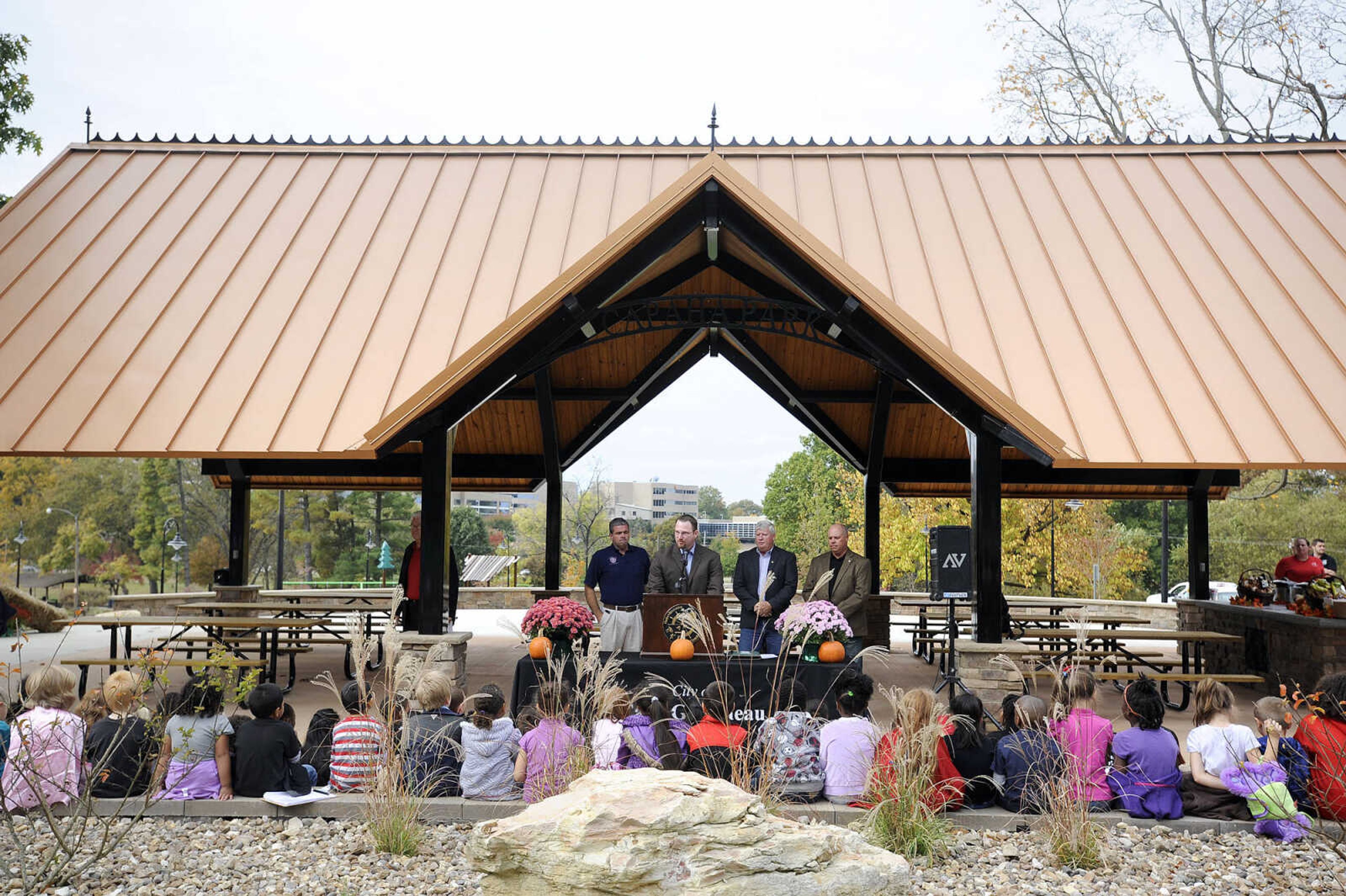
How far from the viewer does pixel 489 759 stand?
590 centimetres

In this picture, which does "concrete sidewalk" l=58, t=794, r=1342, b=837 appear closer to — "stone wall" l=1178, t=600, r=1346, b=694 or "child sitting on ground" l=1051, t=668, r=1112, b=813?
"child sitting on ground" l=1051, t=668, r=1112, b=813

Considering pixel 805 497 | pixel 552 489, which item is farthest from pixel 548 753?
pixel 805 497

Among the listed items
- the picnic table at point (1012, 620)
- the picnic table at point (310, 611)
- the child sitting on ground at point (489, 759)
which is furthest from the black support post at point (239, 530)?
the child sitting on ground at point (489, 759)

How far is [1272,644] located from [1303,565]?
127 cm

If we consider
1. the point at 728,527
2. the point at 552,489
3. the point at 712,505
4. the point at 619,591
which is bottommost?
the point at 728,527

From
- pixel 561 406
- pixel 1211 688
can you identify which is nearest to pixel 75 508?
pixel 561 406

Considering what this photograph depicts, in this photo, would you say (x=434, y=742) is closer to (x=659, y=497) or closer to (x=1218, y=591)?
(x=1218, y=591)

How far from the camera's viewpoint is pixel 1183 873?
5.00 meters

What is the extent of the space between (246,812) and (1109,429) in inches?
286

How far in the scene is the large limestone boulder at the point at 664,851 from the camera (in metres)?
3.73

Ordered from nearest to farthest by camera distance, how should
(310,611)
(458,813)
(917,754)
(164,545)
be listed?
(917,754) < (458,813) < (310,611) < (164,545)

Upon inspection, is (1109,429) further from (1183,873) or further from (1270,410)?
(1183,873)

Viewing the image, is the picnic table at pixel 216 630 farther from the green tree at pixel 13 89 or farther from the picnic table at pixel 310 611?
the green tree at pixel 13 89

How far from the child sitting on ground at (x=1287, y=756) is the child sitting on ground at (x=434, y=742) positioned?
4403 mm
